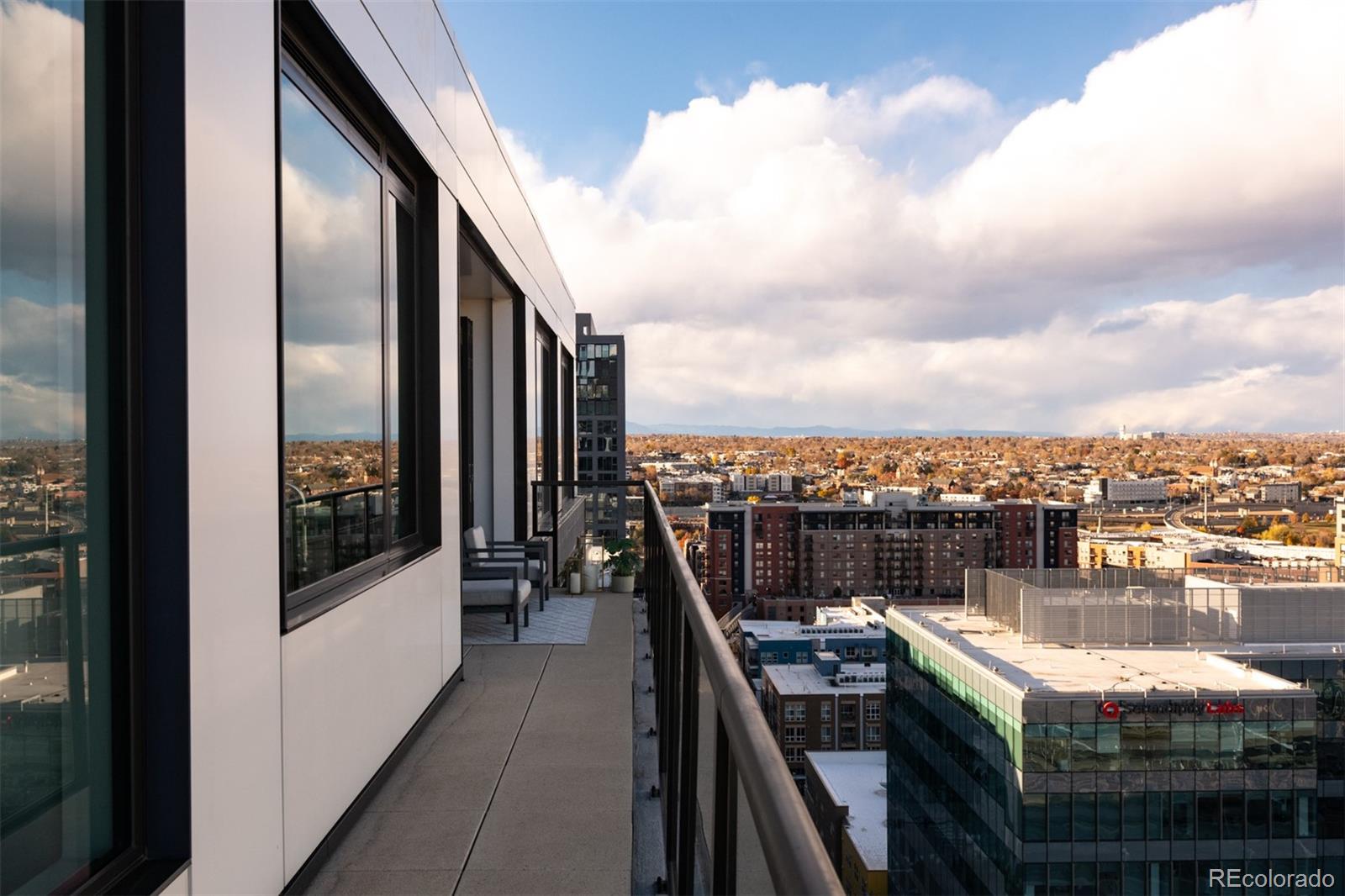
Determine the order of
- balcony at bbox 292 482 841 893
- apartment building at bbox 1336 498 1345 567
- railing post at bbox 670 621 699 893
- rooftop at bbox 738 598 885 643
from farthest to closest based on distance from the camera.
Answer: apartment building at bbox 1336 498 1345 567
rooftop at bbox 738 598 885 643
railing post at bbox 670 621 699 893
balcony at bbox 292 482 841 893

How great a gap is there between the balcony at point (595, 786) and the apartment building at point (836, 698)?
416 inches

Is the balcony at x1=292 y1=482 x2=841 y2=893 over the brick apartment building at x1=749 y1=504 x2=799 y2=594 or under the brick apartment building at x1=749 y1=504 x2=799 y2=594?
over

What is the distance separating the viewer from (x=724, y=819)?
0.96 m

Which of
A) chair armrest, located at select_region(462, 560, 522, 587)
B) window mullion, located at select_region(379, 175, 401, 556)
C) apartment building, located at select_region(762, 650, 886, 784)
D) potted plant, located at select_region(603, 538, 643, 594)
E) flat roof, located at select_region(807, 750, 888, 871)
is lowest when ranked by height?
flat roof, located at select_region(807, 750, 888, 871)

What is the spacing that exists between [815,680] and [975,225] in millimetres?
30550

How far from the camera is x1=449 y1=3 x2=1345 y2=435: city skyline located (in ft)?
92.2

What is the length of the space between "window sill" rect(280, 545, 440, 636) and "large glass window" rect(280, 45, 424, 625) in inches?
0.4

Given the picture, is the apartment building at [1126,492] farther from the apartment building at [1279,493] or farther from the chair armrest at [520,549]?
the chair armrest at [520,549]

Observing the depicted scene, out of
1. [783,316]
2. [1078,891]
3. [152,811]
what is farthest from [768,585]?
[783,316]

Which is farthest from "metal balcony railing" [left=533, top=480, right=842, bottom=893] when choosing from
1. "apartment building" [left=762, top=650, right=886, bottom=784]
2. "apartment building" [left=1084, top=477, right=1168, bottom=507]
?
"apartment building" [left=1084, top=477, right=1168, bottom=507]

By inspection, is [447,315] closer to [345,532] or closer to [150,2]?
[345,532]

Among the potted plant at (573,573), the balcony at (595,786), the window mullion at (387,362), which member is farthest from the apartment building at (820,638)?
the window mullion at (387,362)

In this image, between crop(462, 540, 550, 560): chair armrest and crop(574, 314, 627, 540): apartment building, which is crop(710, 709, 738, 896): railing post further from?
crop(574, 314, 627, 540): apartment building

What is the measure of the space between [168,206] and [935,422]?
59.4 m
